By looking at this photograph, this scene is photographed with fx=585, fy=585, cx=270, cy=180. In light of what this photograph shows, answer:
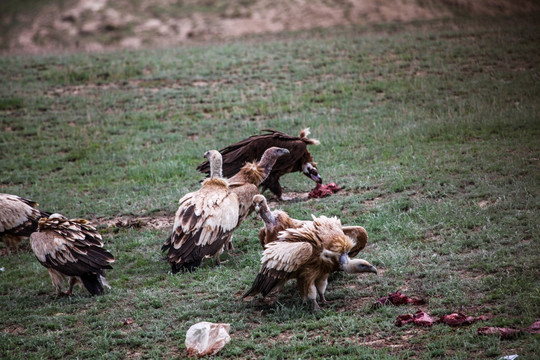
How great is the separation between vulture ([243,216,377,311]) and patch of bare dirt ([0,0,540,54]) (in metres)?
24.1

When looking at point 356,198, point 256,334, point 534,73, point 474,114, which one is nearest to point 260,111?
point 474,114

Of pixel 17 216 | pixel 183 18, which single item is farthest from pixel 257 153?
pixel 183 18

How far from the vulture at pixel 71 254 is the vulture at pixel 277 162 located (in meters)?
3.55

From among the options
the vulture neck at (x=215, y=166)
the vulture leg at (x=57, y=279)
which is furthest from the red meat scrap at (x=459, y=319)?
the vulture leg at (x=57, y=279)

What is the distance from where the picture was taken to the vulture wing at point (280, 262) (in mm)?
6750

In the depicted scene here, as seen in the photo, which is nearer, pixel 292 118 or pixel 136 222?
pixel 136 222

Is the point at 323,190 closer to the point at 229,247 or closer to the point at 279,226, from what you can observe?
the point at 229,247

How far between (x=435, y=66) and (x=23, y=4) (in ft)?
96.6

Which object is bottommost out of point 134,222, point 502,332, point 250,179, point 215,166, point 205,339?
point 134,222

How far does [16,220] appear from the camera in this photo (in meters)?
10.1

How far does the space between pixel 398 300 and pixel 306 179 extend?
20.0 ft

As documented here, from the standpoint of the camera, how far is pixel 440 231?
28.3 ft

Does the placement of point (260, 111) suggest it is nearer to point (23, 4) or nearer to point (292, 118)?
point (292, 118)

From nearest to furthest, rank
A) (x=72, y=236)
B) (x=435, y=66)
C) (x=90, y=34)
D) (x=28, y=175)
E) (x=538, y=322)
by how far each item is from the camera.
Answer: (x=538, y=322) < (x=72, y=236) < (x=28, y=175) < (x=435, y=66) < (x=90, y=34)
